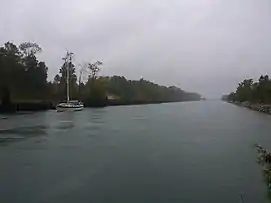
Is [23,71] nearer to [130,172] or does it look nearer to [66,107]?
[66,107]

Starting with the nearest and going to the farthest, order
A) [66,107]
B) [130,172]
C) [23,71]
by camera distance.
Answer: [130,172] < [66,107] < [23,71]

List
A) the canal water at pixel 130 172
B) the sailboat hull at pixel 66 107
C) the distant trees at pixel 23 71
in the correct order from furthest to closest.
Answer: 1. the distant trees at pixel 23 71
2. the sailboat hull at pixel 66 107
3. the canal water at pixel 130 172

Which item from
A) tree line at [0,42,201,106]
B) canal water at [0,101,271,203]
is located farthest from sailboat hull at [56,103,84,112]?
canal water at [0,101,271,203]

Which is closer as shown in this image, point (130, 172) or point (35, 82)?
point (130, 172)

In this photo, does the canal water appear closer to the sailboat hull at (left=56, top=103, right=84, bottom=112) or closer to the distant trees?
the sailboat hull at (left=56, top=103, right=84, bottom=112)

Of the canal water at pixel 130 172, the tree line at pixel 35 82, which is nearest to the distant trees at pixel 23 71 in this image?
the tree line at pixel 35 82

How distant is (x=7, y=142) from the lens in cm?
2231

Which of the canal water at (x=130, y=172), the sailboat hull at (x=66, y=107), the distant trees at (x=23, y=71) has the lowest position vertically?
the canal water at (x=130, y=172)

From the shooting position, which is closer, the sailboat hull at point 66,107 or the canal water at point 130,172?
the canal water at point 130,172

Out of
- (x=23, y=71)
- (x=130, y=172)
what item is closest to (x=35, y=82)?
(x=23, y=71)

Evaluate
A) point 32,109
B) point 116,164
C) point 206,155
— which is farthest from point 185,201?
point 32,109

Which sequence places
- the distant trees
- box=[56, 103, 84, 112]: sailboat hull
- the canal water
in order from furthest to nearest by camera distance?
the distant trees
box=[56, 103, 84, 112]: sailboat hull
the canal water

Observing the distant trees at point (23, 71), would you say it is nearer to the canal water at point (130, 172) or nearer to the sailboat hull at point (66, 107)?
the sailboat hull at point (66, 107)

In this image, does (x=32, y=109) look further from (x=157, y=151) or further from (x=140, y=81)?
(x=140, y=81)
